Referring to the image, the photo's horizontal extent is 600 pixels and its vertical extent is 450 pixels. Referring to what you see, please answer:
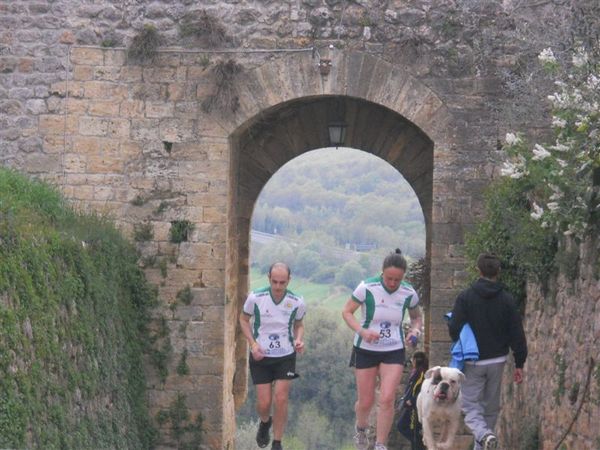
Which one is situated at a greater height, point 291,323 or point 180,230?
point 180,230

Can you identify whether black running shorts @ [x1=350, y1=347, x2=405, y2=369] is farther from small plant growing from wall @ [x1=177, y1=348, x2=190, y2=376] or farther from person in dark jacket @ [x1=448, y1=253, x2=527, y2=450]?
small plant growing from wall @ [x1=177, y1=348, x2=190, y2=376]

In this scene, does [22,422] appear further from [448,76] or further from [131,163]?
[448,76]

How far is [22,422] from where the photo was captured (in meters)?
7.84

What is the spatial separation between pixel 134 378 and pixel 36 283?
3.38 metres

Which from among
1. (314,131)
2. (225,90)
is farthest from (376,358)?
(314,131)

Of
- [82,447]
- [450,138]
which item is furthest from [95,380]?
[450,138]

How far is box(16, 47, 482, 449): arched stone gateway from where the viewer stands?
12.5 meters

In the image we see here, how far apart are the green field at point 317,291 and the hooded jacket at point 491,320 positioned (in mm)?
38589

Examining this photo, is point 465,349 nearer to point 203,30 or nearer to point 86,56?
point 203,30

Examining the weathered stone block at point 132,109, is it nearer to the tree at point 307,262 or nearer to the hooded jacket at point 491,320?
the hooded jacket at point 491,320

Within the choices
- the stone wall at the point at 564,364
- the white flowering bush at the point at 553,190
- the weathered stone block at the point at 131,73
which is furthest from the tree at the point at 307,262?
the stone wall at the point at 564,364

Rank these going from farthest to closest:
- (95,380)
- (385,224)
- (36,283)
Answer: (385,224) → (95,380) → (36,283)

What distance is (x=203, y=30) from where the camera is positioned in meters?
12.5

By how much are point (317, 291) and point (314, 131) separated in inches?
1515
